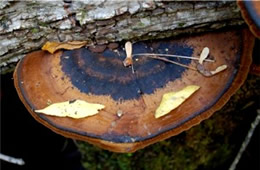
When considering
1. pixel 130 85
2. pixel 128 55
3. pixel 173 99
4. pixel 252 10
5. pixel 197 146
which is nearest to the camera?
pixel 252 10

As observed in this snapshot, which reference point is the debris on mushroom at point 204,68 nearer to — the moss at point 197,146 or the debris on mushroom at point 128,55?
the debris on mushroom at point 128,55

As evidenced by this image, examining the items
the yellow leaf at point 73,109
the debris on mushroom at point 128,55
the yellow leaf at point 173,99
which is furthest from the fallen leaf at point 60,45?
the yellow leaf at point 173,99

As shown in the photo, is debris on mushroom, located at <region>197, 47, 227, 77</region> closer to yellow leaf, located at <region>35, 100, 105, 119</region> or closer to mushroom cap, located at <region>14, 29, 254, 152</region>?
mushroom cap, located at <region>14, 29, 254, 152</region>

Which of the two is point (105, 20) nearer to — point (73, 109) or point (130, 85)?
point (130, 85)

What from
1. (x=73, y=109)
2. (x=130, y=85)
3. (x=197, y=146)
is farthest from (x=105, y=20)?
(x=197, y=146)

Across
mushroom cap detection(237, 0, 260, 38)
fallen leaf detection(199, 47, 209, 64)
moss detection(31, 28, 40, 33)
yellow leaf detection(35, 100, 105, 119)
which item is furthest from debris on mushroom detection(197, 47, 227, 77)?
moss detection(31, 28, 40, 33)

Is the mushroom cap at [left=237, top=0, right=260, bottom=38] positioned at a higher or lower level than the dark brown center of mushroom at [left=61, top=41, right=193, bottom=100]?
higher
